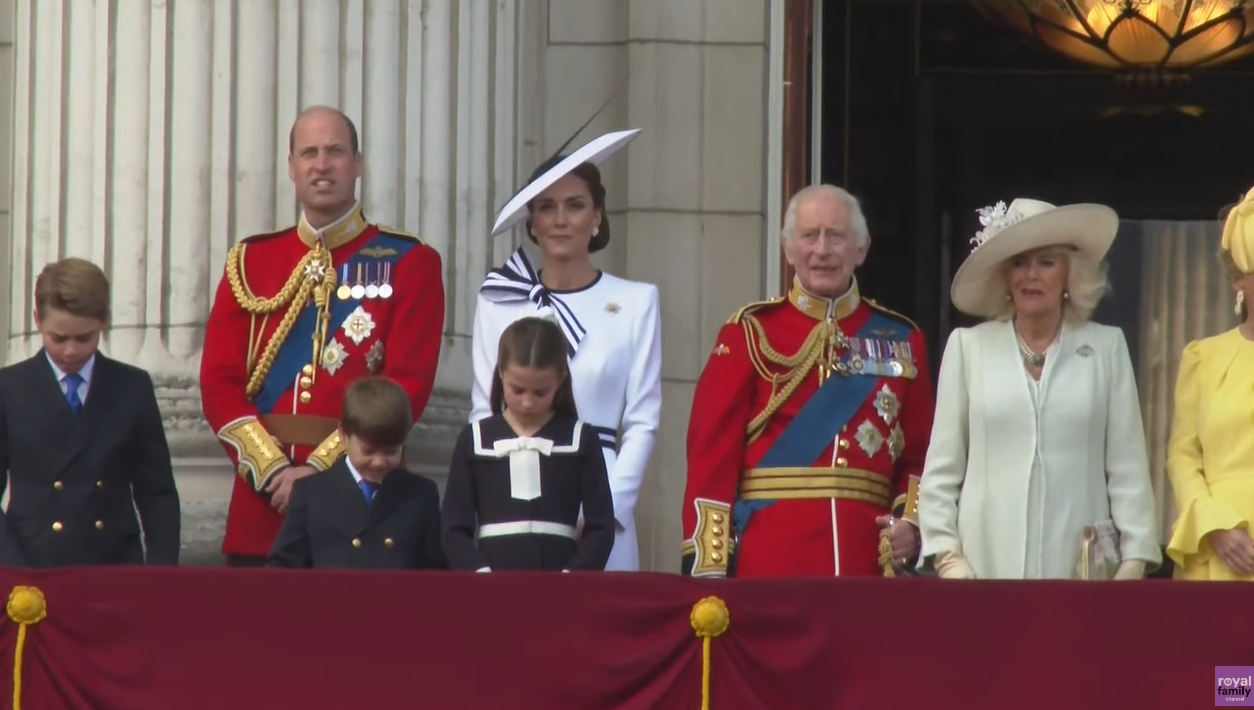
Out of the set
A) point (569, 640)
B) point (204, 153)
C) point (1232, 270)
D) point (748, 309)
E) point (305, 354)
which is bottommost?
point (569, 640)

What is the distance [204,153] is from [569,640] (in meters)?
2.74

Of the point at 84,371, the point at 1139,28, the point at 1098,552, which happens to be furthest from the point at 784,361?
the point at 1139,28

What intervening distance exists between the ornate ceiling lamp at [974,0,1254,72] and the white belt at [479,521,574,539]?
431cm

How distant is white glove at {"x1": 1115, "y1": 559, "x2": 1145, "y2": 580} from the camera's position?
7.08 m

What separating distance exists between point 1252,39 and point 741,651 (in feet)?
17.1

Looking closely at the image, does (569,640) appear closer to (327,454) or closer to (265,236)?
(327,454)

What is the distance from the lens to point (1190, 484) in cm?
717

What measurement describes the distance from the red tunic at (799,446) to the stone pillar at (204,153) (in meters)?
1.23

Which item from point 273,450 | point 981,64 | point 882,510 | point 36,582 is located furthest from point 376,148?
point 981,64

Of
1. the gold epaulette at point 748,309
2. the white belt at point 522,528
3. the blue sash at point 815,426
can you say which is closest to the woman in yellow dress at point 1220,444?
the blue sash at point 815,426

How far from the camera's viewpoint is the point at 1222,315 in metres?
11.1

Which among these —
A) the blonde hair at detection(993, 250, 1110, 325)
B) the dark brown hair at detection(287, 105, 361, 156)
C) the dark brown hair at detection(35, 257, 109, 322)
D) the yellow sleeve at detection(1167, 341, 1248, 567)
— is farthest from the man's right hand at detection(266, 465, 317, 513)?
the yellow sleeve at detection(1167, 341, 1248, 567)

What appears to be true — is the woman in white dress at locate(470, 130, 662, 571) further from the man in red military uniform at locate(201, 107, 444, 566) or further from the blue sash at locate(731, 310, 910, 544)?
the blue sash at locate(731, 310, 910, 544)

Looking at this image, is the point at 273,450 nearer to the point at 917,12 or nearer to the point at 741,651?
the point at 741,651
